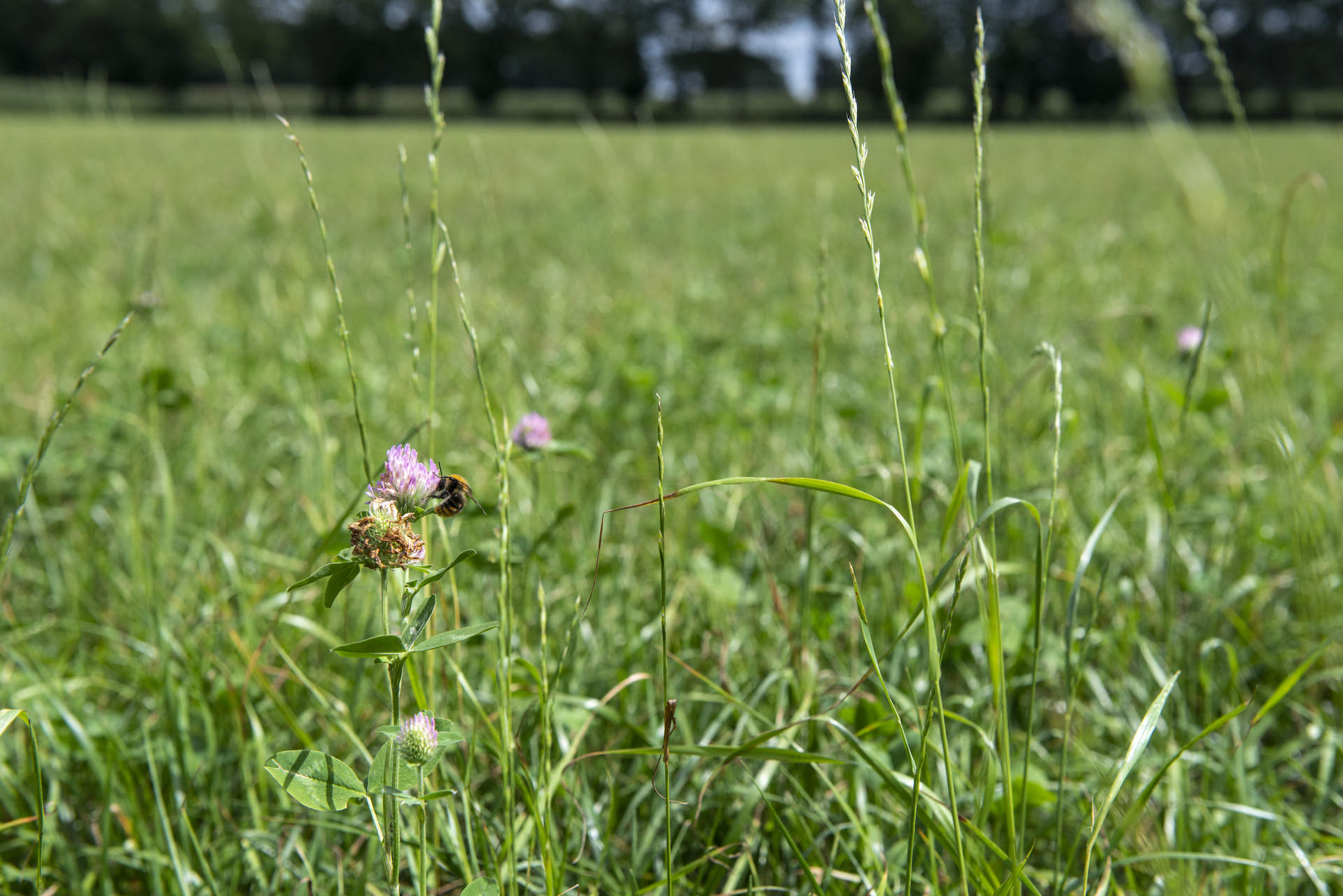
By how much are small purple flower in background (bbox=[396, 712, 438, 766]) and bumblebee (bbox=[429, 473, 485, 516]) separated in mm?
143

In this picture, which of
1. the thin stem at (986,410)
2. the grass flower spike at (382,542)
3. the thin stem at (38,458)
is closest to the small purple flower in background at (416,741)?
the grass flower spike at (382,542)

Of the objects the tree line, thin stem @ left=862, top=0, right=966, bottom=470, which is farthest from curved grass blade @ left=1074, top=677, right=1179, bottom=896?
the tree line

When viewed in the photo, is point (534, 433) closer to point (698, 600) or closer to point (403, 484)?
point (698, 600)

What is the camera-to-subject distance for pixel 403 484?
1.97 ft

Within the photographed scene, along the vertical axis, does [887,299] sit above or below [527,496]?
above

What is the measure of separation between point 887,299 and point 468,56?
178 feet

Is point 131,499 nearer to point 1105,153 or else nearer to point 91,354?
point 91,354

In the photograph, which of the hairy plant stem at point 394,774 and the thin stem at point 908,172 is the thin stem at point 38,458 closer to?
the hairy plant stem at point 394,774

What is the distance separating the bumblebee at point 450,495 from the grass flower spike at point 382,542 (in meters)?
0.06

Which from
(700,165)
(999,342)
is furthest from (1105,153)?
(999,342)

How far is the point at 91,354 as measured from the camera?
2318 millimetres

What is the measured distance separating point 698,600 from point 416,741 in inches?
26.1

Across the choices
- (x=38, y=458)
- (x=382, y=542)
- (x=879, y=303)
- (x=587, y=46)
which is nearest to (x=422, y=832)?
(x=382, y=542)

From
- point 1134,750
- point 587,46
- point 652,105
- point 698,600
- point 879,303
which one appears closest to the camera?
point 879,303
